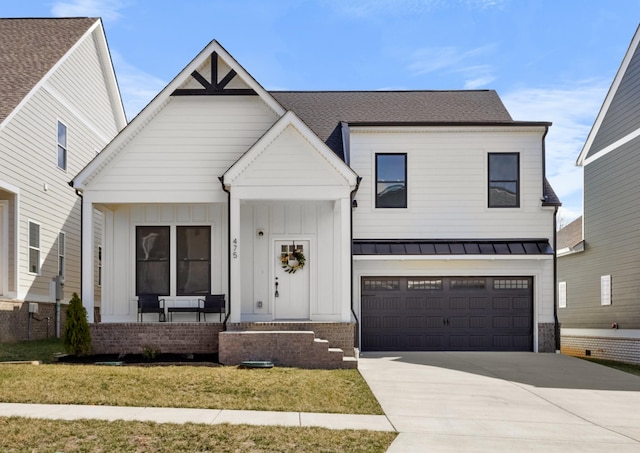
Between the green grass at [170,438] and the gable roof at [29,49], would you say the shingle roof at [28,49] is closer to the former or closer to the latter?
the gable roof at [29,49]

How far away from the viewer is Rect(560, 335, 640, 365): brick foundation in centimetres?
1938

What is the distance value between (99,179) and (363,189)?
6.84 m

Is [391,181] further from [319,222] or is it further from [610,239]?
[610,239]

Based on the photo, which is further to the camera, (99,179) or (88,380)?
(99,179)

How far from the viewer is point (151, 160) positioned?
53.2 feet

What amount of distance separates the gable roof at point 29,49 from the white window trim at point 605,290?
17788 millimetres

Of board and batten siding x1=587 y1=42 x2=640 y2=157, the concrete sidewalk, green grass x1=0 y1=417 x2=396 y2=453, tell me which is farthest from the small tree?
board and batten siding x1=587 y1=42 x2=640 y2=157

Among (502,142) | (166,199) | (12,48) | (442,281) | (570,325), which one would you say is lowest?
(570,325)

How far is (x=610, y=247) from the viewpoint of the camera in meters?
20.9

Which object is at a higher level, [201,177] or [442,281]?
[201,177]

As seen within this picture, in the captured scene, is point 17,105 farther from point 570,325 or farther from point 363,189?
point 570,325

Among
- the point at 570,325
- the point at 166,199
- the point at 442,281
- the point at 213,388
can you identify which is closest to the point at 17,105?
the point at 166,199

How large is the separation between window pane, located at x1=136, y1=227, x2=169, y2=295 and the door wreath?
2.93 metres

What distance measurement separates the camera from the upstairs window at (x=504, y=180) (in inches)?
734
